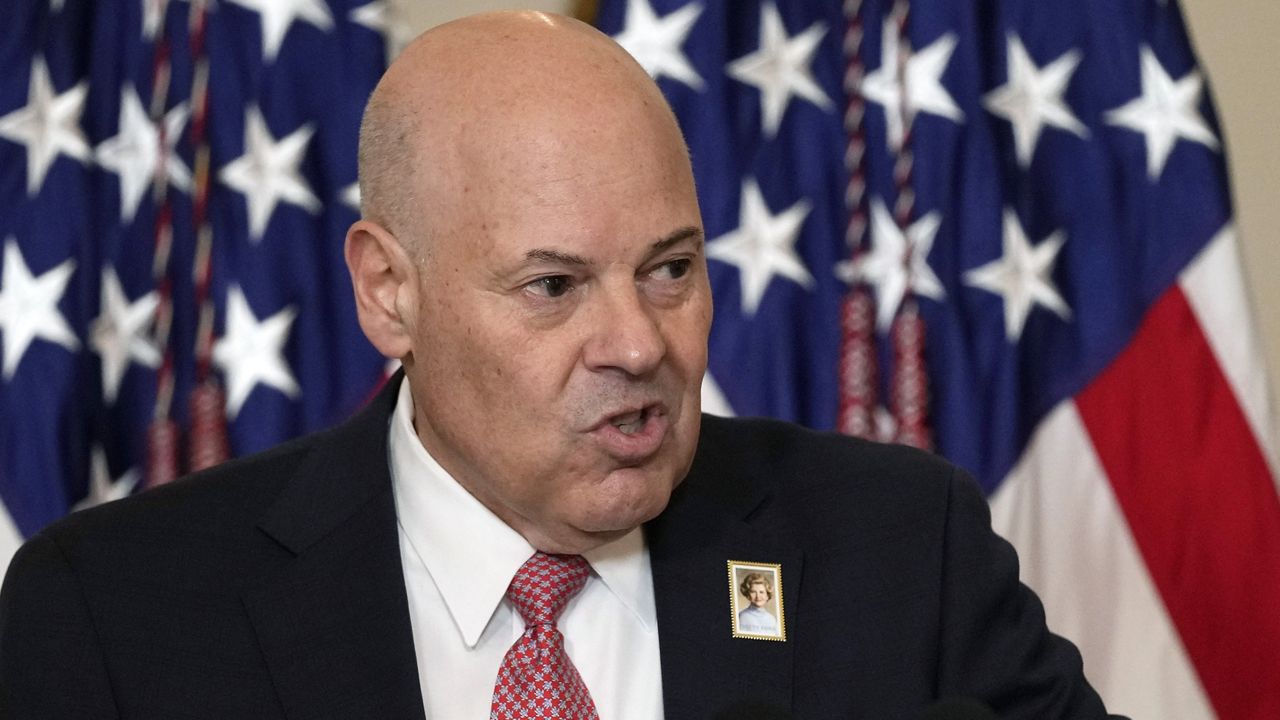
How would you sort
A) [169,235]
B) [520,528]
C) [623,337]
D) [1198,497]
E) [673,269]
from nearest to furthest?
[623,337]
[673,269]
[520,528]
[169,235]
[1198,497]

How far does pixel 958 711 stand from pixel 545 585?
2.73 ft

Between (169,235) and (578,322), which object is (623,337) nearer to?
(578,322)

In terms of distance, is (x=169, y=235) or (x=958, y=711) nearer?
(x=958, y=711)

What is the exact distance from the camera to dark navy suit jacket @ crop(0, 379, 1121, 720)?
73.8 inches

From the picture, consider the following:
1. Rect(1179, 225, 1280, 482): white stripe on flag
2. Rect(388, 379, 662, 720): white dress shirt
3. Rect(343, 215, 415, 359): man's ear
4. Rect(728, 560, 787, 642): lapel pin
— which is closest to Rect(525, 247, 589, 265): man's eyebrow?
Rect(343, 215, 415, 359): man's ear

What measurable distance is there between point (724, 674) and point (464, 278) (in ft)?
1.97

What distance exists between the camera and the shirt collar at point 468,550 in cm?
197

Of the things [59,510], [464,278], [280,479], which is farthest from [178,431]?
[464,278]

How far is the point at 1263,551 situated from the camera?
3209 mm

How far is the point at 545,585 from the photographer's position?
1973 millimetres

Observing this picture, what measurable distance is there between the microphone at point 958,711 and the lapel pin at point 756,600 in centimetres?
76

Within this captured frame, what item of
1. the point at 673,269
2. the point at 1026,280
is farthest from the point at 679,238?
the point at 1026,280

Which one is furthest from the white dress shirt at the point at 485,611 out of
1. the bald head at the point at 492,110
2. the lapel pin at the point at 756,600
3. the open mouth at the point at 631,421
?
the bald head at the point at 492,110

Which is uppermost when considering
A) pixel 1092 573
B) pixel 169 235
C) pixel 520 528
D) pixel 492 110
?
pixel 492 110
